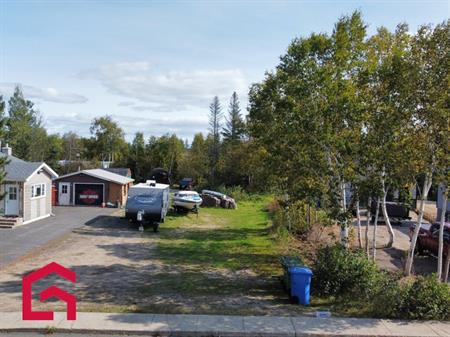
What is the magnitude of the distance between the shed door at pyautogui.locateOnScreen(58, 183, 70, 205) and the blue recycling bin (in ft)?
102

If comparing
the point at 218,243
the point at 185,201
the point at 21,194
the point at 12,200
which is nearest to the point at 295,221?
the point at 218,243

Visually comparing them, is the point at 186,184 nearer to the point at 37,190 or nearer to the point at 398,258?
the point at 37,190

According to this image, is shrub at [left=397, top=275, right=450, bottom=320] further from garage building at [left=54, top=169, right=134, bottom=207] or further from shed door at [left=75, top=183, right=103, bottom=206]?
shed door at [left=75, top=183, right=103, bottom=206]

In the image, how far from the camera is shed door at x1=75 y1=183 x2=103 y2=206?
39.5m

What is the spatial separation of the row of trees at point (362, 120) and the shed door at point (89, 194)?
2616cm

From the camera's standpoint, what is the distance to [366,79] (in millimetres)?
13742

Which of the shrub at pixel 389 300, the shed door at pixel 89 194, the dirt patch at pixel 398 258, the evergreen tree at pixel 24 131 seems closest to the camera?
the shrub at pixel 389 300

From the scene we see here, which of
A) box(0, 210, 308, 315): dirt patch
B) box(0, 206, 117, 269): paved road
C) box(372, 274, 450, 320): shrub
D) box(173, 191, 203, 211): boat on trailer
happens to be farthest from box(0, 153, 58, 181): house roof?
box(372, 274, 450, 320): shrub

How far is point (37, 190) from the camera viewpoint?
96.5 feet

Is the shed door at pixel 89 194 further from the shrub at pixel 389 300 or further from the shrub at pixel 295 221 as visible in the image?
the shrub at pixel 389 300

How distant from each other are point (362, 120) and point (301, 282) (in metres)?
4.66

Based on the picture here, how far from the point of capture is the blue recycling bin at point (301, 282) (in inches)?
459

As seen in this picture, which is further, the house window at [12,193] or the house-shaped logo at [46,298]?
the house window at [12,193]

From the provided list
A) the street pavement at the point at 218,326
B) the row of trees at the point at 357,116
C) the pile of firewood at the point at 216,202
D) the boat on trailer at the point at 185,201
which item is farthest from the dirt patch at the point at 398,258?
the pile of firewood at the point at 216,202
